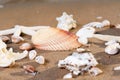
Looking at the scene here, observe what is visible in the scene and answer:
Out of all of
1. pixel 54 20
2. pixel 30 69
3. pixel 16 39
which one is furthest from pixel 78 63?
pixel 54 20

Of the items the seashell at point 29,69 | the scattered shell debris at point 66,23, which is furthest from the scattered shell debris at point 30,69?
the scattered shell debris at point 66,23

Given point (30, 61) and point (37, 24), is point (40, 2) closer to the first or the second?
→ point (37, 24)

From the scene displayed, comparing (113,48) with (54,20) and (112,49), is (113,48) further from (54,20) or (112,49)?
(54,20)

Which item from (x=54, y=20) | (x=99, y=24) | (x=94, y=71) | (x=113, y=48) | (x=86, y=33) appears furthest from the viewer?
(x=54, y=20)

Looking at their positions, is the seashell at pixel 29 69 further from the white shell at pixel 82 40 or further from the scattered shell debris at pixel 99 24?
the scattered shell debris at pixel 99 24

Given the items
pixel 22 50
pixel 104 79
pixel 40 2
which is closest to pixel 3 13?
pixel 40 2

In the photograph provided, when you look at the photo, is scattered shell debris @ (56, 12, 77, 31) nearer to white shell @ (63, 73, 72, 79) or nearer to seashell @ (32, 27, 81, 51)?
seashell @ (32, 27, 81, 51)

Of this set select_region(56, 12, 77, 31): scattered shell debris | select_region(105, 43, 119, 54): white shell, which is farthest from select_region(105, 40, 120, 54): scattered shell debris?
select_region(56, 12, 77, 31): scattered shell debris
